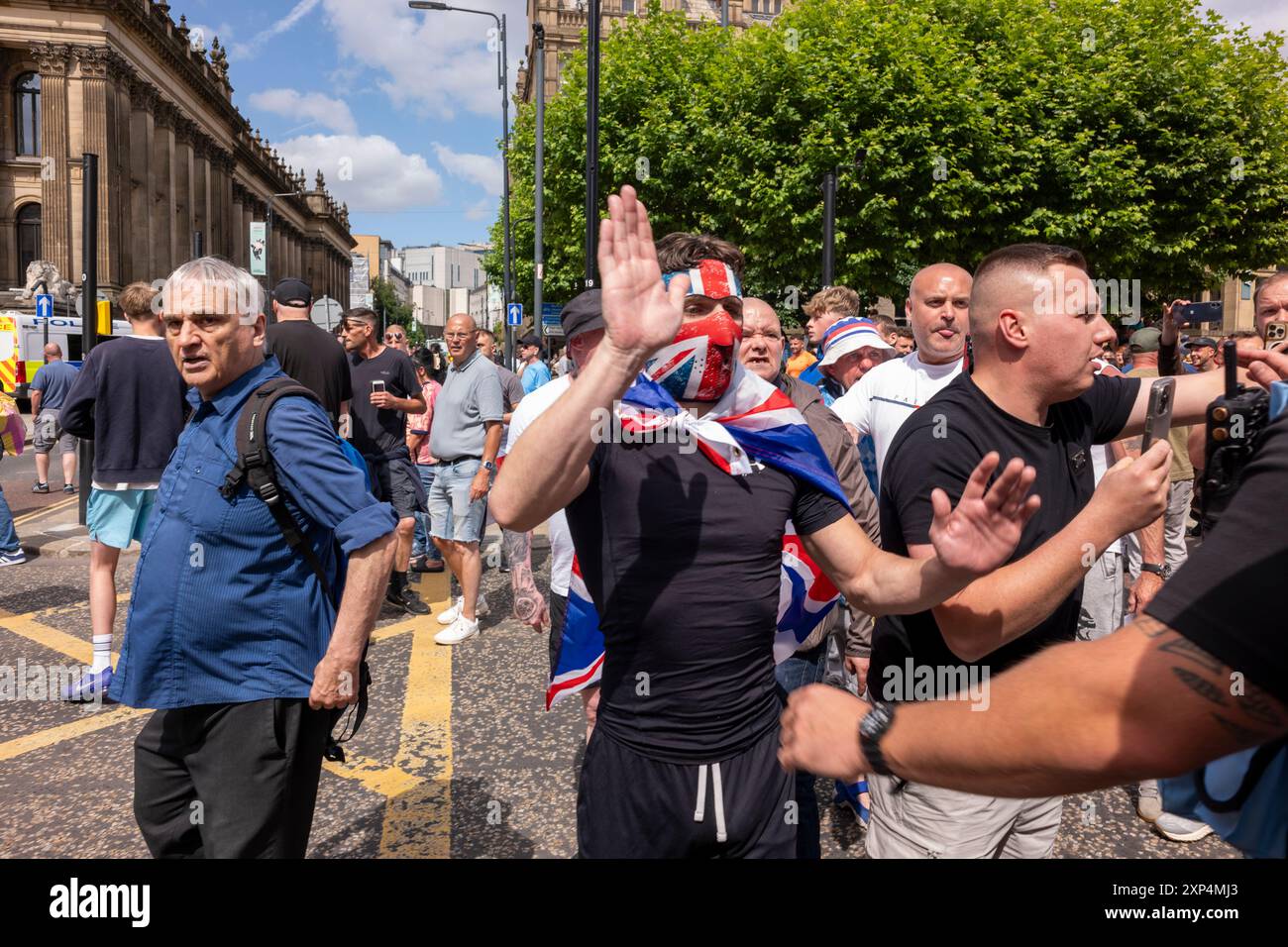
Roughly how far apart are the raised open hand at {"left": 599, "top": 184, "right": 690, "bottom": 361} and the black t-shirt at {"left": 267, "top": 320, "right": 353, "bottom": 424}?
4731 mm

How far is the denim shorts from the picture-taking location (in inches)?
263

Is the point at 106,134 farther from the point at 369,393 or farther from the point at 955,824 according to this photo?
the point at 955,824

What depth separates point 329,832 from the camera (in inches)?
150

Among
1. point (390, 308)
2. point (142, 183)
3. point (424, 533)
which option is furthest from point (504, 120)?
point (390, 308)

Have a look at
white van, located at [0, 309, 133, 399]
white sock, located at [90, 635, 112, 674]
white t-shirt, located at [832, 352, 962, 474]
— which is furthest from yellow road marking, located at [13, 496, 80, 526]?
white van, located at [0, 309, 133, 399]

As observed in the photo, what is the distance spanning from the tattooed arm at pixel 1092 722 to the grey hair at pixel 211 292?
216cm

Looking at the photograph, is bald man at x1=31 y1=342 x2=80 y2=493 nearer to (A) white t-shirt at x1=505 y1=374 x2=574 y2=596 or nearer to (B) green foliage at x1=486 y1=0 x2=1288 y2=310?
(A) white t-shirt at x1=505 y1=374 x2=574 y2=596

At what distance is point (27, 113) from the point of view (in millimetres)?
47125

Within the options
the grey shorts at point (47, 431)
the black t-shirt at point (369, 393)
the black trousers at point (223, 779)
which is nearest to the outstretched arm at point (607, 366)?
the black trousers at point (223, 779)

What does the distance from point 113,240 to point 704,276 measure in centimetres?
4968

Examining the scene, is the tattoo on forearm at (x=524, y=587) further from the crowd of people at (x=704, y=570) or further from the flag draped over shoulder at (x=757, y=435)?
the flag draped over shoulder at (x=757, y=435)
